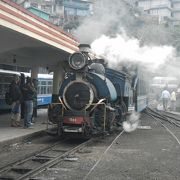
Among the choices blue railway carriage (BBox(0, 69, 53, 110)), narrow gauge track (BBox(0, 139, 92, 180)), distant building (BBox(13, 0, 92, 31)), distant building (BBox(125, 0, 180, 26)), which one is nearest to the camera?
narrow gauge track (BBox(0, 139, 92, 180))

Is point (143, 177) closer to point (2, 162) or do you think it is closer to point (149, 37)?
point (2, 162)

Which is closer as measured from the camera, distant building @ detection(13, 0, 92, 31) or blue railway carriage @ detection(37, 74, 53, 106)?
blue railway carriage @ detection(37, 74, 53, 106)

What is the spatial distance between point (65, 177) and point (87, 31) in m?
18.7

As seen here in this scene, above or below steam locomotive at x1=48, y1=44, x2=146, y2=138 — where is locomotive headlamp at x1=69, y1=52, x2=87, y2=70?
above

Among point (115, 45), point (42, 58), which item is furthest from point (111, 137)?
point (42, 58)

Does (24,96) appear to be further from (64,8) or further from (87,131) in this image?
(64,8)

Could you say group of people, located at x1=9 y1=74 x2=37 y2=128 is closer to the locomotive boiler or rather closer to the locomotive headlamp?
the locomotive boiler

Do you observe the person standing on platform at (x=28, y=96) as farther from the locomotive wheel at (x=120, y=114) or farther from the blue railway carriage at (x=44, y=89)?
the blue railway carriage at (x=44, y=89)

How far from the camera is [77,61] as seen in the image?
11.9 meters

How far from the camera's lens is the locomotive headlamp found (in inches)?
463

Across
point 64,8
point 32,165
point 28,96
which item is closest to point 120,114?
point 28,96

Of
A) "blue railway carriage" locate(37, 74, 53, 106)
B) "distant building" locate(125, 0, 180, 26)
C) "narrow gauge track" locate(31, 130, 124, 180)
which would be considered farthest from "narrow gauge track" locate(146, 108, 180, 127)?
"distant building" locate(125, 0, 180, 26)

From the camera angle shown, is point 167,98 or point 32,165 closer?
point 32,165

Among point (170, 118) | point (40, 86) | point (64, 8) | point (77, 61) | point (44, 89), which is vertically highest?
point (64, 8)
